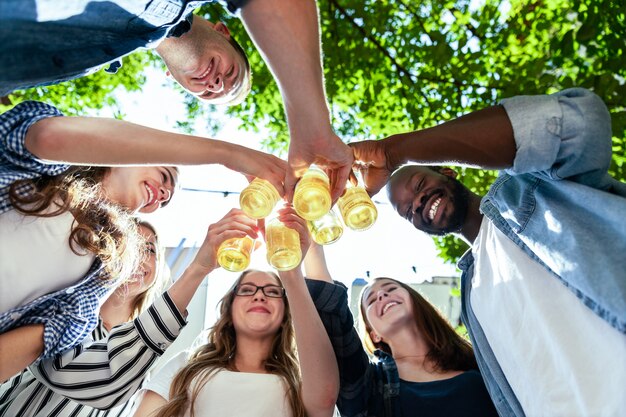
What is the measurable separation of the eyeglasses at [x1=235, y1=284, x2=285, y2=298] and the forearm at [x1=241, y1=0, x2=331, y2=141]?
1523 millimetres

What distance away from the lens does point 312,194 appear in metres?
1.24

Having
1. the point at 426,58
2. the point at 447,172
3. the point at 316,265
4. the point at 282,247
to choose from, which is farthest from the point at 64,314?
the point at 426,58

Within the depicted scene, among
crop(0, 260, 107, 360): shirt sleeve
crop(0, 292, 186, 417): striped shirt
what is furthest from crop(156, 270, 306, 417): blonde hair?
crop(0, 260, 107, 360): shirt sleeve

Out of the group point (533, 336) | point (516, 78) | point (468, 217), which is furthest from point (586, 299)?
point (516, 78)

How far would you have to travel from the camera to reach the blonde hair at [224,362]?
1967 millimetres

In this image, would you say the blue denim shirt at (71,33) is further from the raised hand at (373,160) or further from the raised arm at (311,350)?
the raised arm at (311,350)

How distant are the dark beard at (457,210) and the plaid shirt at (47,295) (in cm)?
146

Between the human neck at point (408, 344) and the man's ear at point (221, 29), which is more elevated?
the man's ear at point (221, 29)

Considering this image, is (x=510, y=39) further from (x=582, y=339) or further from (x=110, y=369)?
(x=110, y=369)

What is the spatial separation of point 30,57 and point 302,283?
112 centimetres

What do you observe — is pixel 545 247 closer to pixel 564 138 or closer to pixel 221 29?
pixel 564 138

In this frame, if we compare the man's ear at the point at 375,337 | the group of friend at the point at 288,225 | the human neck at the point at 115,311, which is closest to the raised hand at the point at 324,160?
the group of friend at the point at 288,225

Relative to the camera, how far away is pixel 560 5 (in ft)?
11.6

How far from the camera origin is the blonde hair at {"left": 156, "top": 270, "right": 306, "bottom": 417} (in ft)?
6.45
